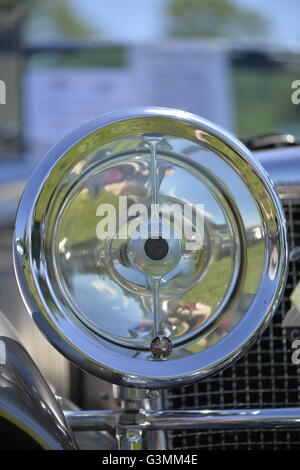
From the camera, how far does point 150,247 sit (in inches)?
46.5

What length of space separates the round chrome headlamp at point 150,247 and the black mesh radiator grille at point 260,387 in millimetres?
392

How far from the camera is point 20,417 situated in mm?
1180

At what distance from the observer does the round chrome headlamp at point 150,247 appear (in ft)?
3.86

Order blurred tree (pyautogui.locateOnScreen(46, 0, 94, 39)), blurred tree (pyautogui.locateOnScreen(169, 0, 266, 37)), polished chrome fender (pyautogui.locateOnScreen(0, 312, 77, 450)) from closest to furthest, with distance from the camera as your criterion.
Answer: polished chrome fender (pyautogui.locateOnScreen(0, 312, 77, 450)) → blurred tree (pyautogui.locateOnScreen(169, 0, 266, 37)) → blurred tree (pyautogui.locateOnScreen(46, 0, 94, 39))

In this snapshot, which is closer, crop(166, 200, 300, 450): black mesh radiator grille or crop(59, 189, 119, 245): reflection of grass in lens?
crop(59, 189, 119, 245): reflection of grass in lens

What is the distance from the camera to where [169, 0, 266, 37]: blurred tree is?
1133 inches

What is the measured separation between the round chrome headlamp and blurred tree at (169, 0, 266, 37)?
27384 mm

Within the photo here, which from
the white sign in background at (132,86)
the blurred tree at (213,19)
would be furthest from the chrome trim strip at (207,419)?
the blurred tree at (213,19)

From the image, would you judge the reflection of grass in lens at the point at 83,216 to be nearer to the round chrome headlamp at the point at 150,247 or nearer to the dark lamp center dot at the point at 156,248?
the round chrome headlamp at the point at 150,247

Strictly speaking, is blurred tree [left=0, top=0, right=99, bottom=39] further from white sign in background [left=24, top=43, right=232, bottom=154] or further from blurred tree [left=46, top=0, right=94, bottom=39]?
white sign in background [left=24, top=43, right=232, bottom=154]

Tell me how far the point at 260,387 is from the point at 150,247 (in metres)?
0.60

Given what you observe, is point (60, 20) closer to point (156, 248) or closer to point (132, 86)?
point (132, 86)

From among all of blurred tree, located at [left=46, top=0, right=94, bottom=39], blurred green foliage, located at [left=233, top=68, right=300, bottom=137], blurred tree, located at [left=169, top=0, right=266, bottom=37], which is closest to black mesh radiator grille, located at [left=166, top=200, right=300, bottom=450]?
Answer: blurred green foliage, located at [left=233, top=68, right=300, bottom=137]
